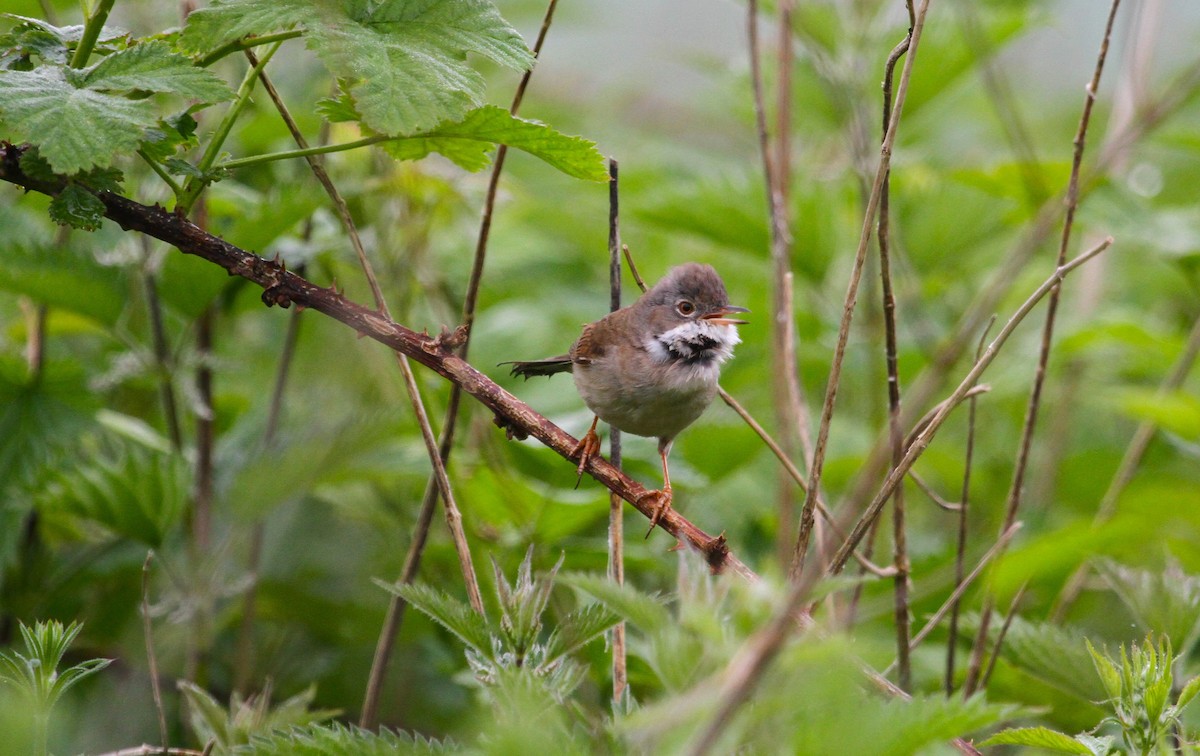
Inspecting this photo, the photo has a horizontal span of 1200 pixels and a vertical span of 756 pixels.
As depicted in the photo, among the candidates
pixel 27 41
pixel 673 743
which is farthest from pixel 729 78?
pixel 673 743

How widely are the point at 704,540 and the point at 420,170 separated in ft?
5.59

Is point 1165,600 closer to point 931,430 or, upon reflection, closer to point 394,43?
point 931,430

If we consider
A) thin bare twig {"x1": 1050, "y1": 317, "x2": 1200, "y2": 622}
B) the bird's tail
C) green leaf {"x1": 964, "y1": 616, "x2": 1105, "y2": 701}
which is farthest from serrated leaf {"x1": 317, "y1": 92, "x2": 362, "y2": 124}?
thin bare twig {"x1": 1050, "y1": 317, "x2": 1200, "y2": 622}

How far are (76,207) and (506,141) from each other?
1.92 feet

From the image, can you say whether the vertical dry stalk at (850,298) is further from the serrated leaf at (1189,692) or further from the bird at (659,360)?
the bird at (659,360)

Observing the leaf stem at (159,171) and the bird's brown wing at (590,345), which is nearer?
the leaf stem at (159,171)

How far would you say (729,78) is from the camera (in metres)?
4.36

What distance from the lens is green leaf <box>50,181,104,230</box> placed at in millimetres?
1427

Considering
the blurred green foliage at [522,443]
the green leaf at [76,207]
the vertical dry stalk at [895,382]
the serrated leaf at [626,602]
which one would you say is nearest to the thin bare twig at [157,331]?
the blurred green foliage at [522,443]

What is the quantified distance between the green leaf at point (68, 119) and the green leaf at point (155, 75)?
0.08 ft

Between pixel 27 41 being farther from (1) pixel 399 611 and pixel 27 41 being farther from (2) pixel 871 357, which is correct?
(2) pixel 871 357

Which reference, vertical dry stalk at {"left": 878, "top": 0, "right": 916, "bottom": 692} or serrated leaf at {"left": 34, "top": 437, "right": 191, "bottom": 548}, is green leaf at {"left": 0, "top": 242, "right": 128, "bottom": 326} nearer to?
serrated leaf at {"left": 34, "top": 437, "right": 191, "bottom": 548}

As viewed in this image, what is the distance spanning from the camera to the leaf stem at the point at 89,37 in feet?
4.77

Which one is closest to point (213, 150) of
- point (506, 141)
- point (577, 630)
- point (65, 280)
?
point (506, 141)
